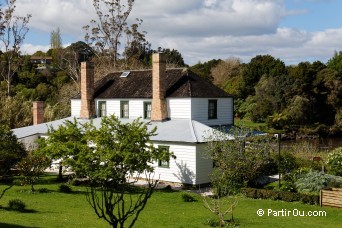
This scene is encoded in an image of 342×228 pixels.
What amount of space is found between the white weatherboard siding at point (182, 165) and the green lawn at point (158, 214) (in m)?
3.00

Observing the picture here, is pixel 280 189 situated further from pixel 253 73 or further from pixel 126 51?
pixel 253 73

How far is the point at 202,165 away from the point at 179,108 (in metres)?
5.48

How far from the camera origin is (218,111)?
32.6 metres

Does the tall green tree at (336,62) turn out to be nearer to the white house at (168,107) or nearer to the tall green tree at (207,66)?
the tall green tree at (207,66)

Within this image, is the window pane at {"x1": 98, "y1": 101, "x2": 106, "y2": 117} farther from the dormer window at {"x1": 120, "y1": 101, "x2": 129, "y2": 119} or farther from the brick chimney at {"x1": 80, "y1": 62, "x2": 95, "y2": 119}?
the dormer window at {"x1": 120, "y1": 101, "x2": 129, "y2": 119}

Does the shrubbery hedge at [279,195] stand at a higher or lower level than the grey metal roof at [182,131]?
lower

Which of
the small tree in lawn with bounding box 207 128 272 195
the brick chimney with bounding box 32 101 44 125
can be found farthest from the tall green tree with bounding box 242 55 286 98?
the small tree in lawn with bounding box 207 128 272 195

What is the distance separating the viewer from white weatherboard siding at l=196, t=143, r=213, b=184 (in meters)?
26.9

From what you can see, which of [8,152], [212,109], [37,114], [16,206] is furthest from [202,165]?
[37,114]

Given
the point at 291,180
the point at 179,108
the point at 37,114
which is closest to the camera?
the point at 291,180

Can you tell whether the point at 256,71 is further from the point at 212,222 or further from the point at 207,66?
the point at 212,222

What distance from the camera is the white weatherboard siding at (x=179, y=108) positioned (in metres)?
30.8

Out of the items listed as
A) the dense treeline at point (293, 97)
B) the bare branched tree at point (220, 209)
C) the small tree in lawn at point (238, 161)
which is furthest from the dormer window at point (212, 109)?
the dense treeline at point (293, 97)

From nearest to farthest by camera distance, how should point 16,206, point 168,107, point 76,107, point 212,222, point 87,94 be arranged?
1. point 212,222
2. point 16,206
3. point 168,107
4. point 87,94
5. point 76,107
